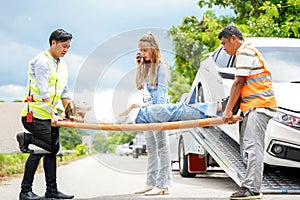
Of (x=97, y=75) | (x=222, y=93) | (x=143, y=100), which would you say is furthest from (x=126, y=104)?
(x=222, y=93)

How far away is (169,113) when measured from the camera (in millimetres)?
5988

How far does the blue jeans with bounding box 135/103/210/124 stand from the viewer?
5988 millimetres

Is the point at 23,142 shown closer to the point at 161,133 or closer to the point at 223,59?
the point at 161,133

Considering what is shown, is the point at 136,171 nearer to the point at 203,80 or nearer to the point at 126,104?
the point at 126,104

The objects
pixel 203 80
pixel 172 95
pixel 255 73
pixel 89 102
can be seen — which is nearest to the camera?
pixel 255 73

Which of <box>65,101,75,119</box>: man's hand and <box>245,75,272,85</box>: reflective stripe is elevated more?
<box>245,75,272,85</box>: reflective stripe

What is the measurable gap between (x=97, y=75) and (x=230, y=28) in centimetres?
180

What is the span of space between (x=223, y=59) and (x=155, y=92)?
236 centimetres

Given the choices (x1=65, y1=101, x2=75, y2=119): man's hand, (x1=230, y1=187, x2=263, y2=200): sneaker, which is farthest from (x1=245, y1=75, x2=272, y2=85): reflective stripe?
(x1=65, y1=101, x2=75, y2=119): man's hand

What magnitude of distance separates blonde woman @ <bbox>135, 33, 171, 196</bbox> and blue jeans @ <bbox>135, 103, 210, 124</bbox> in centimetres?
34

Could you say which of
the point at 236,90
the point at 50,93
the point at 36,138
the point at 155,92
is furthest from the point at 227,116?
the point at 36,138

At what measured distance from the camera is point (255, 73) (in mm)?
6113

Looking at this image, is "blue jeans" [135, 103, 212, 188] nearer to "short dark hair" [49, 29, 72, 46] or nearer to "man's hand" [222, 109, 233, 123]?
"man's hand" [222, 109, 233, 123]

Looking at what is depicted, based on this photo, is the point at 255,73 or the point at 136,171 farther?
the point at 136,171
